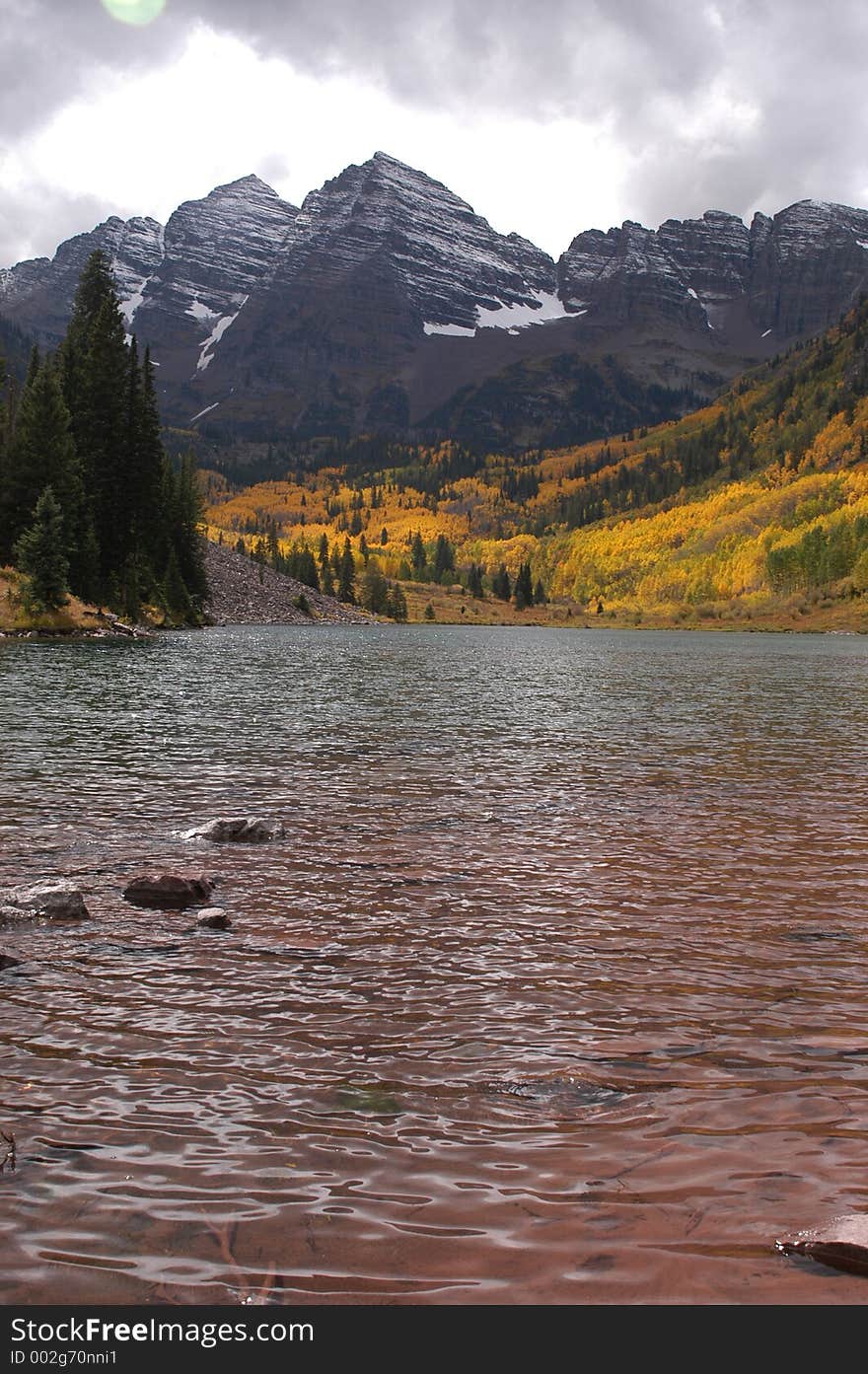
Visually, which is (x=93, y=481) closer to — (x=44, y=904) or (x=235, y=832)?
(x=235, y=832)

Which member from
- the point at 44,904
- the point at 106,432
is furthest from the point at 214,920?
the point at 106,432

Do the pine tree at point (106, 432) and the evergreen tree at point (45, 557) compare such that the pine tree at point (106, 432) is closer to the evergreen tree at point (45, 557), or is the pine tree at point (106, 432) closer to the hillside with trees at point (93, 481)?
the hillside with trees at point (93, 481)

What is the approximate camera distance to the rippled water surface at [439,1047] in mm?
6016

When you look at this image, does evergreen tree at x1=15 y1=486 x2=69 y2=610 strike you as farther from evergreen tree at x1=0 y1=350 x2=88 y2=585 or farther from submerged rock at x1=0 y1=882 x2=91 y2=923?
submerged rock at x1=0 y1=882 x2=91 y2=923

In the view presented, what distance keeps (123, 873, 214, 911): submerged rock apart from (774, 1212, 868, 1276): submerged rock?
9426 mm

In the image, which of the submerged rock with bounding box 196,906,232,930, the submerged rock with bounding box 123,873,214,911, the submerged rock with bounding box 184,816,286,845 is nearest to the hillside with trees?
the submerged rock with bounding box 184,816,286,845

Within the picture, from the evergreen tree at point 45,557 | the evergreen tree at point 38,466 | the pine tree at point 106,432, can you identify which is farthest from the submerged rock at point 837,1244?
the pine tree at point 106,432

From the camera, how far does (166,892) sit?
44.4 feet

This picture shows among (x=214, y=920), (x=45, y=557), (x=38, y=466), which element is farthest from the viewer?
(x=38, y=466)

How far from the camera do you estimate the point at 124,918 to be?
12.8 m

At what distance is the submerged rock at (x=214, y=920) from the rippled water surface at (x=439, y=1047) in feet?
0.87

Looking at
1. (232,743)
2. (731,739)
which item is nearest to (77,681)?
(232,743)

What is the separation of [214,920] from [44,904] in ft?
7.67

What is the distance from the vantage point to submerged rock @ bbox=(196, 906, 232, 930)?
12.6 metres
